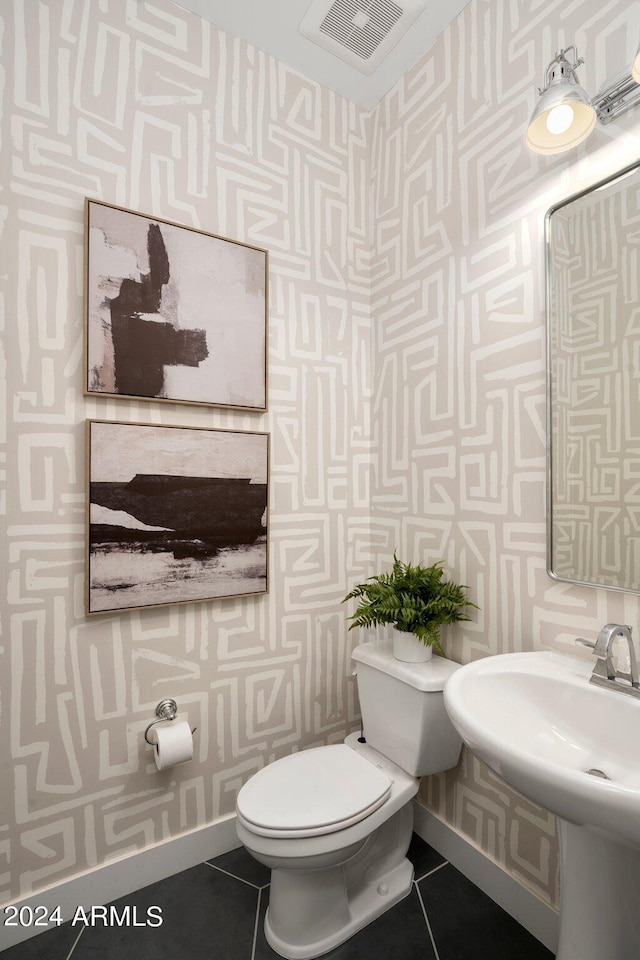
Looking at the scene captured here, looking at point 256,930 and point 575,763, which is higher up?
point 575,763

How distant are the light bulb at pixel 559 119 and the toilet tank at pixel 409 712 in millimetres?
1444

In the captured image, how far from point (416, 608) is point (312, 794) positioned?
575mm

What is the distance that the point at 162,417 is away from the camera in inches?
61.1

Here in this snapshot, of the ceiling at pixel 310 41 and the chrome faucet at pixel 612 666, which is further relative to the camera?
the ceiling at pixel 310 41

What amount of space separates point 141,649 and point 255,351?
3.39 feet

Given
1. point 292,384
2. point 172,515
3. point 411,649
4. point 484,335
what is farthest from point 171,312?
point 411,649

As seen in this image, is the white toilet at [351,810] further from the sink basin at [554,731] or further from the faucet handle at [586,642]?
the faucet handle at [586,642]

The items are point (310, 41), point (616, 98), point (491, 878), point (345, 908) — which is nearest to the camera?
point (616, 98)

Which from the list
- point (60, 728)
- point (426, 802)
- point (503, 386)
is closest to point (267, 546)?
point (60, 728)

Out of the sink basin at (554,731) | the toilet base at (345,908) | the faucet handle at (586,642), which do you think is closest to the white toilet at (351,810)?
the toilet base at (345,908)

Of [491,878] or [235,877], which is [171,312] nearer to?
[235,877]

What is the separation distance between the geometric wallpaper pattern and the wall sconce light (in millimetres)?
53

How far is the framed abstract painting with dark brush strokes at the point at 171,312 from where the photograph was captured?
56.8 inches

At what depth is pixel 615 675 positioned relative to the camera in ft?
3.56
